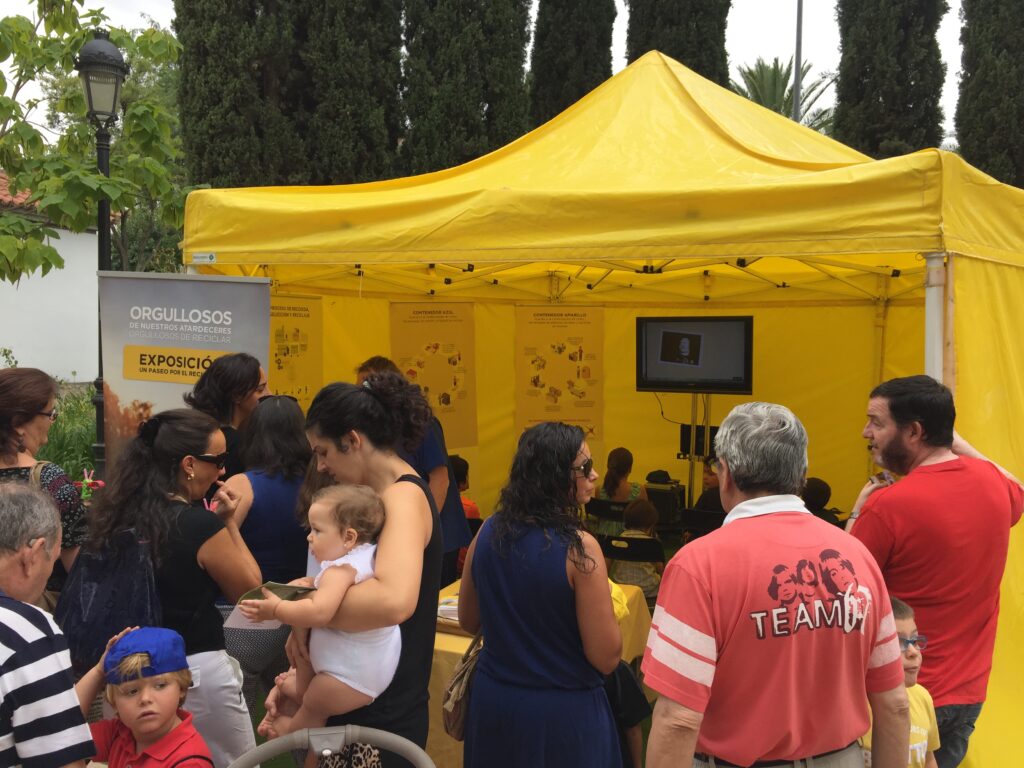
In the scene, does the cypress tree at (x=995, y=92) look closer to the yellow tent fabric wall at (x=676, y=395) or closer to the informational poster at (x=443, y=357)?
the yellow tent fabric wall at (x=676, y=395)

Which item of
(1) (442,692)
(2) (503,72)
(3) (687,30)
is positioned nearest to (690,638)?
(1) (442,692)

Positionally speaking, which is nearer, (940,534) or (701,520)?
(940,534)

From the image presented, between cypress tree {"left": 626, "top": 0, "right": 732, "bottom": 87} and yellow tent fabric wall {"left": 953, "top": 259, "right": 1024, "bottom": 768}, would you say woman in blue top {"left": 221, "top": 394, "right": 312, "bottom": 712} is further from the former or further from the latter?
cypress tree {"left": 626, "top": 0, "right": 732, "bottom": 87}

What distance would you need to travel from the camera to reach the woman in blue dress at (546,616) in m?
2.02

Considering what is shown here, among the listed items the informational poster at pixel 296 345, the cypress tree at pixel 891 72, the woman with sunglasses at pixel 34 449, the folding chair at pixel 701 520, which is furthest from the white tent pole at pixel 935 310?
the cypress tree at pixel 891 72

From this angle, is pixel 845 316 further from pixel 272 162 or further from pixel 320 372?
pixel 272 162

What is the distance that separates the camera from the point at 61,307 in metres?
17.3

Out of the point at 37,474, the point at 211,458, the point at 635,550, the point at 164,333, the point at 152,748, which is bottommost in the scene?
the point at 635,550

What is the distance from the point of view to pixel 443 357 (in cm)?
676

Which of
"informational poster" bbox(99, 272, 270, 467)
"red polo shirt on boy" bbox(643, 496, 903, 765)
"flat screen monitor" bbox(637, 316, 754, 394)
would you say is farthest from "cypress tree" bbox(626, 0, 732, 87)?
"red polo shirt on boy" bbox(643, 496, 903, 765)

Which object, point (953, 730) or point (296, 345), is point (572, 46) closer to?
point (296, 345)

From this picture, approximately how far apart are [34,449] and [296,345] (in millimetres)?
3187

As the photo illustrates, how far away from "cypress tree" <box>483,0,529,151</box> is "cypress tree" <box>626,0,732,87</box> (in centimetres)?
299

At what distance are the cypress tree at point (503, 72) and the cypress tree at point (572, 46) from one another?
167 centimetres
